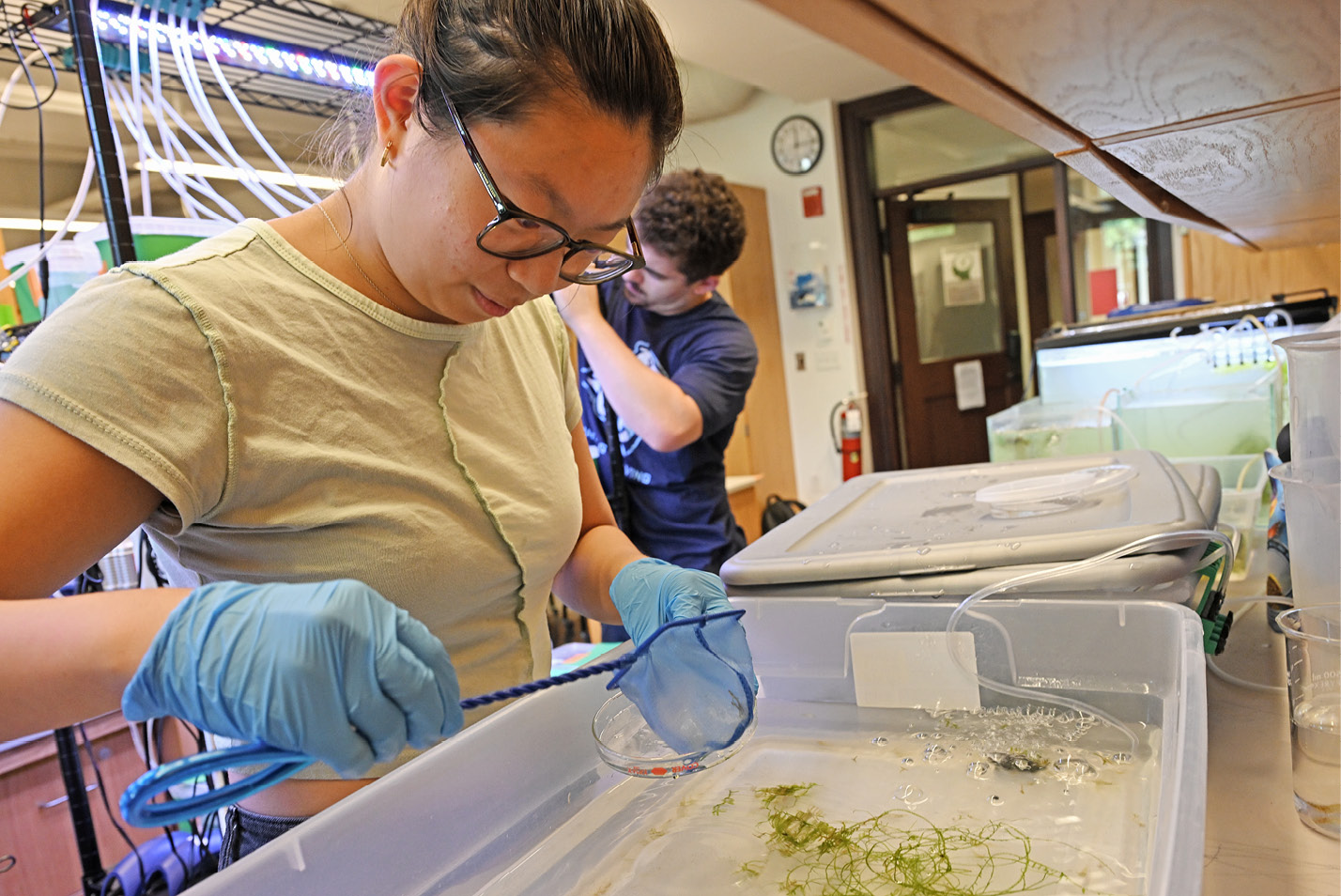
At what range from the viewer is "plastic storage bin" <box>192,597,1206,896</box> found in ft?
2.00

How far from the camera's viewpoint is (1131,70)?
22.8 inches

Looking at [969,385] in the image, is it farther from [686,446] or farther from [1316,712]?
[1316,712]

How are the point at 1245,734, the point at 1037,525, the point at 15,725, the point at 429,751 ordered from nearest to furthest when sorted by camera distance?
the point at 15,725 → the point at 429,751 → the point at 1245,734 → the point at 1037,525

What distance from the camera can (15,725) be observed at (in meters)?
0.56

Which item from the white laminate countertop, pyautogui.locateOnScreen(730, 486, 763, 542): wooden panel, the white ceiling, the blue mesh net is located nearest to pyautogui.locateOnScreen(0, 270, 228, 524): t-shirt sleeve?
the blue mesh net

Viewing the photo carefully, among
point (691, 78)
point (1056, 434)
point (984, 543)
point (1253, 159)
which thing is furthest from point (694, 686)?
point (691, 78)

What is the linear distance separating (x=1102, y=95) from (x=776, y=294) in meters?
4.64

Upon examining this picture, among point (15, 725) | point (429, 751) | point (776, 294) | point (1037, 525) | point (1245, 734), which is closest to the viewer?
point (15, 725)

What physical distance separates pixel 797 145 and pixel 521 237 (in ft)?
15.2

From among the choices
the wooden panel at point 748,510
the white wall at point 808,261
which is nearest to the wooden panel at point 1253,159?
the wooden panel at point 748,510

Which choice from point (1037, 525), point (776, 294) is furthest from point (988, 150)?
point (1037, 525)

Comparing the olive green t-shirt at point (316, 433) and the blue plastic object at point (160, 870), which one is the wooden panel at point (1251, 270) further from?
the blue plastic object at point (160, 870)

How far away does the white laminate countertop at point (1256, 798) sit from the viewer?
609mm

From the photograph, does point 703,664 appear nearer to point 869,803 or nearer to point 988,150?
point 869,803
